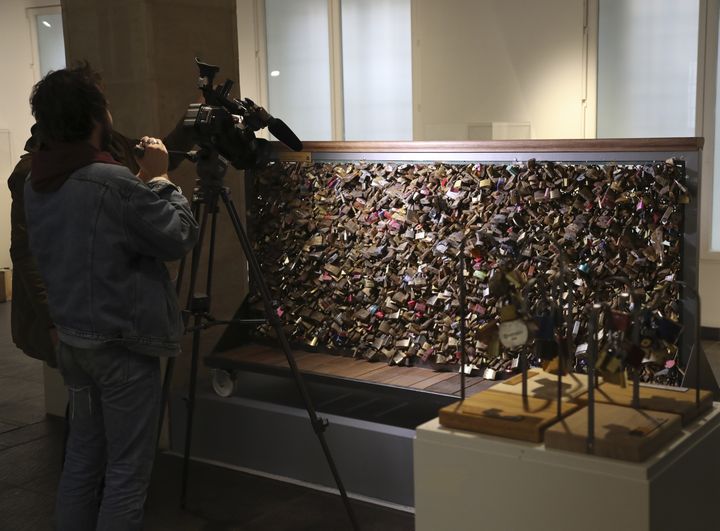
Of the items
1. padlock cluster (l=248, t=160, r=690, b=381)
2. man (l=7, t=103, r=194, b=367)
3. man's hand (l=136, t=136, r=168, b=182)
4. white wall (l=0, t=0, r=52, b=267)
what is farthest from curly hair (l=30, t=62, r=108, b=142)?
white wall (l=0, t=0, r=52, b=267)

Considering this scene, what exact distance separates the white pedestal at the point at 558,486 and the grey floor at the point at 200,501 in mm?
1147

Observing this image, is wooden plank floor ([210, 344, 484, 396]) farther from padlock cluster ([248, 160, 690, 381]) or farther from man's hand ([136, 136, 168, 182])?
man's hand ([136, 136, 168, 182])

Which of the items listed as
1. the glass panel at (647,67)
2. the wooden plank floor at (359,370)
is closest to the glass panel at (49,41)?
the glass panel at (647,67)

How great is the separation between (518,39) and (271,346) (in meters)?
3.27

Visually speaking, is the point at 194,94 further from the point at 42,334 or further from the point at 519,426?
the point at 519,426

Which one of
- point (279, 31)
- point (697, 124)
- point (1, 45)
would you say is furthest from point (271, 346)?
point (1, 45)

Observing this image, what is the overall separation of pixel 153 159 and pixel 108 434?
30.0 inches

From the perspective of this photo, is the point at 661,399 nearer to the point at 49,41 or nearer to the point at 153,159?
the point at 153,159

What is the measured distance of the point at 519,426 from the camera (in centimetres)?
199

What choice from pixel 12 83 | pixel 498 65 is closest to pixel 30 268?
pixel 498 65

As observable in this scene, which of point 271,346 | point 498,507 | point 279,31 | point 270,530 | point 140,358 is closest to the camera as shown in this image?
point 498,507

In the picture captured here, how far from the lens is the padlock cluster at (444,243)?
3.08 meters

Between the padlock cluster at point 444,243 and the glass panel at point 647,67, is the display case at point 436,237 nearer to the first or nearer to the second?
the padlock cluster at point 444,243

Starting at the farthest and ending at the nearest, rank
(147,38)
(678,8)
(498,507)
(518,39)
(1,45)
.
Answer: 1. (1,45)
2. (518,39)
3. (678,8)
4. (147,38)
5. (498,507)
